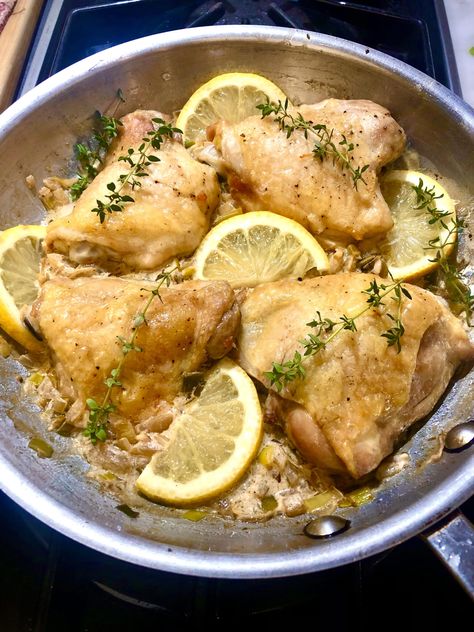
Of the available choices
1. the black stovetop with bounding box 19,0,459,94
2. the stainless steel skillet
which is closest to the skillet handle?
the stainless steel skillet

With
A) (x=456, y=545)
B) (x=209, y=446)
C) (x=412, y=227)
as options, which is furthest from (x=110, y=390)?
(x=412, y=227)

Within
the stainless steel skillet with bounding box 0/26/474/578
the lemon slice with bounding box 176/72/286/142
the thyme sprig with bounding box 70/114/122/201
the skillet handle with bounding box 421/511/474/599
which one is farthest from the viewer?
the lemon slice with bounding box 176/72/286/142

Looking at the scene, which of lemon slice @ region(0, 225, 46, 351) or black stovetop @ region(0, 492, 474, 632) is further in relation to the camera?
lemon slice @ region(0, 225, 46, 351)

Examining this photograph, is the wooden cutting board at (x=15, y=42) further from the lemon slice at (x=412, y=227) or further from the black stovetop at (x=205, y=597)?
the black stovetop at (x=205, y=597)

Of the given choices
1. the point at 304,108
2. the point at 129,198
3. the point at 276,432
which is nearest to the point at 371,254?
the point at 304,108

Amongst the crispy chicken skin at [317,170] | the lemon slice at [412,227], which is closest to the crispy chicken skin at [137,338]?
the crispy chicken skin at [317,170]

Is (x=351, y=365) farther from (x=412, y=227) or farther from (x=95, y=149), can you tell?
(x=95, y=149)

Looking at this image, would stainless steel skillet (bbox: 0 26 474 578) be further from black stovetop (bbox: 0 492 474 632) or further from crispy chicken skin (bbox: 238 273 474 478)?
black stovetop (bbox: 0 492 474 632)
